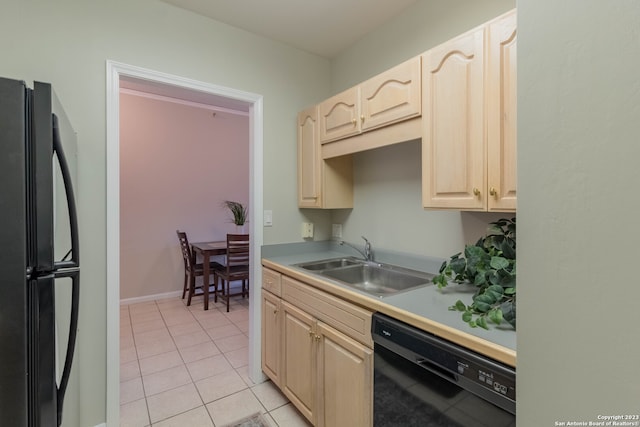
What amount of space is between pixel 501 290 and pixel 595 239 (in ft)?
2.15

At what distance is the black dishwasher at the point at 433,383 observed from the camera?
825 millimetres

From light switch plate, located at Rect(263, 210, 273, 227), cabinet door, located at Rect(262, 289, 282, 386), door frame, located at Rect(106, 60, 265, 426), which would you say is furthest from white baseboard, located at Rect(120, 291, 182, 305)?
light switch plate, located at Rect(263, 210, 273, 227)

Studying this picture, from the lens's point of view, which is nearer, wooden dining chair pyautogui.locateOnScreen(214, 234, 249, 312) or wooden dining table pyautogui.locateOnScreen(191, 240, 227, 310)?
wooden dining chair pyautogui.locateOnScreen(214, 234, 249, 312)

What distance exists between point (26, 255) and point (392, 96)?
5.17 feet

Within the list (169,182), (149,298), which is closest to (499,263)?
(169,182)

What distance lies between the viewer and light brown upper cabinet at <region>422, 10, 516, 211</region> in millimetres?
1117

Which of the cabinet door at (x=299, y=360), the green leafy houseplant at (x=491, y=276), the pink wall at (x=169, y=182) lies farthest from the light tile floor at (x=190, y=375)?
the green leafy houseplant at (x=491, y=276)

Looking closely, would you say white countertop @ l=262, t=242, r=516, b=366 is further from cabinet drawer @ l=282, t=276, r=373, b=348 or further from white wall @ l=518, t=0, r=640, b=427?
white wall @ l=518, t=0, r=640, b=427

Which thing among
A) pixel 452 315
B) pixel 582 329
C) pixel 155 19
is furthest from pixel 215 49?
pixel 582 329

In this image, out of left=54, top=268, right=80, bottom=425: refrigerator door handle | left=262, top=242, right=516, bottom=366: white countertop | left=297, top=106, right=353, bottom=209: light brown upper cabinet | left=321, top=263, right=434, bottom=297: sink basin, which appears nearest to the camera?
left=262, top=242, right=516, bottom=366: white countertop

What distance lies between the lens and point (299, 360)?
1704 mm

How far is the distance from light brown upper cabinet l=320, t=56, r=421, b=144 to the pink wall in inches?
110

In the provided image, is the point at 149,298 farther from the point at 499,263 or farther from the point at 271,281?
the point at 499,263

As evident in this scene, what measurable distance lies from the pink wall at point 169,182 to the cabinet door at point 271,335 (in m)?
2.16
